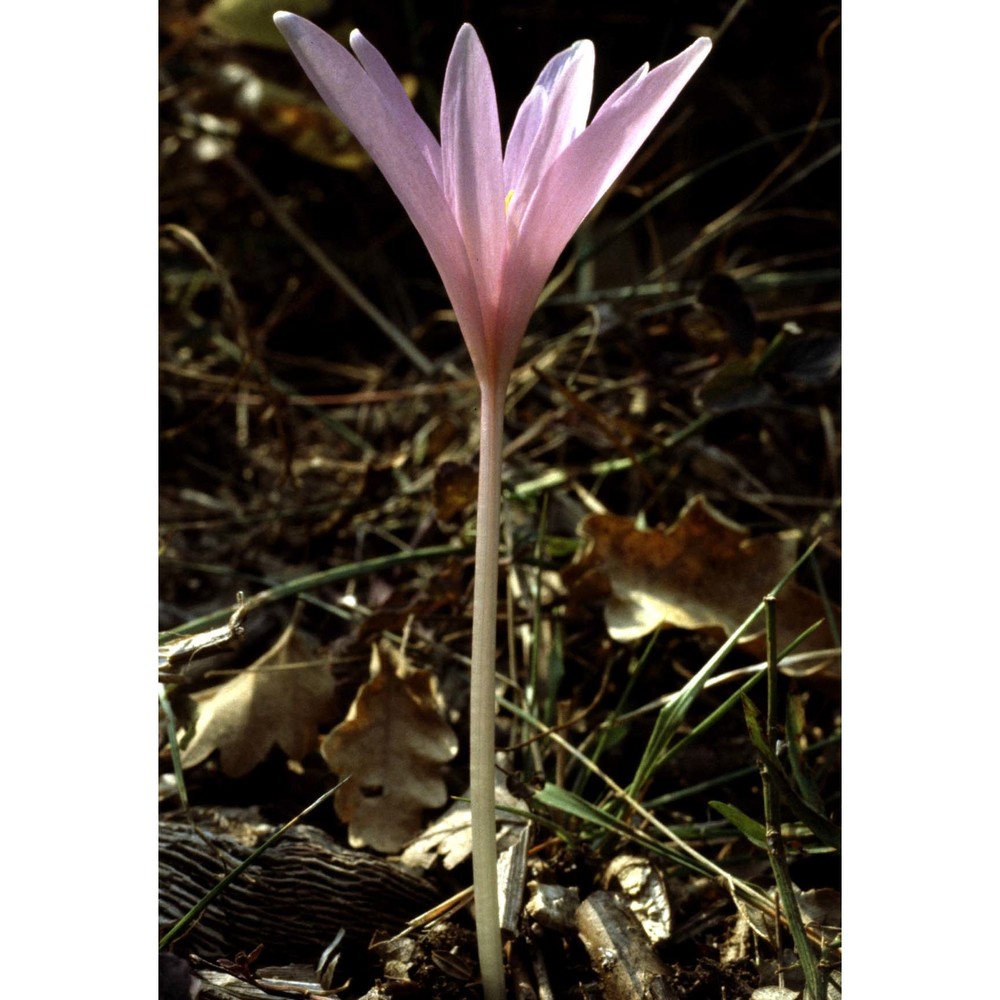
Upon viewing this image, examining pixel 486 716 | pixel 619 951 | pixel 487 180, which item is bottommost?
pixel 619 951

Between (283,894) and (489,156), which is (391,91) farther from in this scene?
(283,894)

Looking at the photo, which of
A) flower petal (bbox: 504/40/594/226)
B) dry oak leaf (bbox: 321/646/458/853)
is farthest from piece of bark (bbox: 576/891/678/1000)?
flower petal (bbox: 504/40/594/226)

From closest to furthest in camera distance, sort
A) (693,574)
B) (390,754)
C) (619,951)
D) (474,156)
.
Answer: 1. (474,156)
2. (619,951)
3. (390,754)
4. (693,574)

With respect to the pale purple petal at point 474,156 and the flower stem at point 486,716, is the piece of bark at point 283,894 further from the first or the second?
the pale purple petal at point 474,156

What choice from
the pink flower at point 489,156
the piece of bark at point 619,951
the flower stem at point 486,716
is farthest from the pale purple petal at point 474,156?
the piece of bark at point 619,951

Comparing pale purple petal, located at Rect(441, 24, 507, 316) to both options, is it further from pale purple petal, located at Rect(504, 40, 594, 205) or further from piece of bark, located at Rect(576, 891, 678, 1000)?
piece of bark, located at Rect(576, 891, 678, 1000)

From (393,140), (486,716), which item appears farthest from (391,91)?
(486,716)
